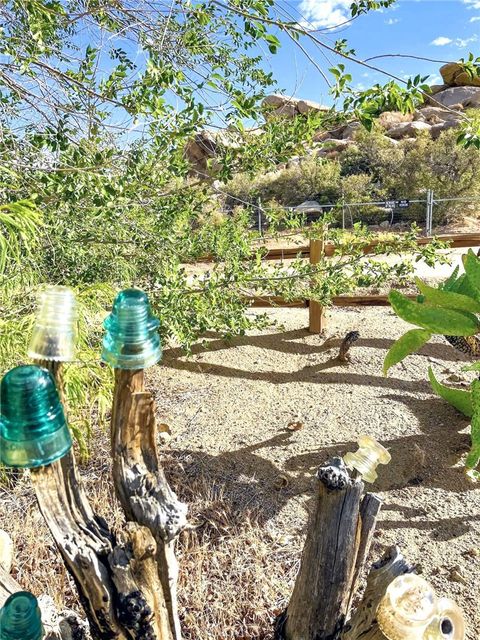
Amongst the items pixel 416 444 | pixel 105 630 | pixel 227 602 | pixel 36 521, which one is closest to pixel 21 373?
pixel 105 630

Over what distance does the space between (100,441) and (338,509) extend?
192 centimetres

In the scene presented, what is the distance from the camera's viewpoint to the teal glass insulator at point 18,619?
32.4 inches

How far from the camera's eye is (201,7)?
2.15 metres

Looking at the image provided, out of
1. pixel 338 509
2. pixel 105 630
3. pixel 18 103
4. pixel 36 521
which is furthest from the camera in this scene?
pixel 18 103

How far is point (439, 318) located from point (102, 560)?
215 cm

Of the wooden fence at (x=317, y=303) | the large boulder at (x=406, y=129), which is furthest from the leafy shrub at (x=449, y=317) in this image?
the large boulder at (x=406, y=129)

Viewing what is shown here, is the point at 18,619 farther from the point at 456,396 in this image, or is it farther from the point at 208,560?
the point at 456,396

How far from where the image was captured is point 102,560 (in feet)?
3.15

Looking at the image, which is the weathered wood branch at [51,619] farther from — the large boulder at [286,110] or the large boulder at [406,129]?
the large boulder at [406,129]

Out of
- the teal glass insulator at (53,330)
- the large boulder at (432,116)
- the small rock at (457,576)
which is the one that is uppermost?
the large boulder at (432,116)

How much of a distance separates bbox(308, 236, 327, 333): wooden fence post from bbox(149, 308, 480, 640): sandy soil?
4.1 inches

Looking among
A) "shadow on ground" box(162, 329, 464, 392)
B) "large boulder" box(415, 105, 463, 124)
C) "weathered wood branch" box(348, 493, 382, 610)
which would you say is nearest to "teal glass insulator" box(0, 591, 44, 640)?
"weathered wood branch" box(348, 493, 382, 610)

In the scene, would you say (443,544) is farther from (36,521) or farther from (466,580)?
(36,521)

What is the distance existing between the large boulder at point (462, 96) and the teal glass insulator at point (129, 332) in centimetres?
2882
